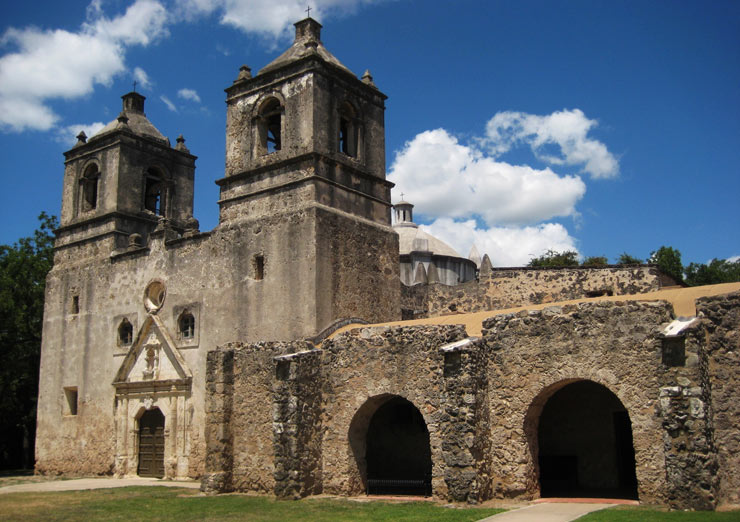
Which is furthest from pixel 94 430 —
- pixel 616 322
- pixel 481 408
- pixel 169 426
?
pixel 616 322

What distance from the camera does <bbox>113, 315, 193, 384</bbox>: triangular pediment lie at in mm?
21938

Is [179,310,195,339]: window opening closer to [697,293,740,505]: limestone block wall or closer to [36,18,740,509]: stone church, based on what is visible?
[36,18,740,509]: stone church

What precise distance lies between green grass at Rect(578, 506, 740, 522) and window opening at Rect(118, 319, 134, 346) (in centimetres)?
1721

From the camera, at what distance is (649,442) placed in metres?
12.1

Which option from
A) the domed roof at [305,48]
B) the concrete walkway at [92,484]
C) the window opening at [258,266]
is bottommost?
the concrete walkway at [92,484]

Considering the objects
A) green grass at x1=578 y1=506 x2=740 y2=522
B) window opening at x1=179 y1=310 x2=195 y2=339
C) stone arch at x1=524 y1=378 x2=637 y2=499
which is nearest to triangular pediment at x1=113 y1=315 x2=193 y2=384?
window opening at x1=179 y1=310 x2=195 y2=339

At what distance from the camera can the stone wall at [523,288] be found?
67.3ft

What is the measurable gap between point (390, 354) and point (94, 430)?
13.6 m

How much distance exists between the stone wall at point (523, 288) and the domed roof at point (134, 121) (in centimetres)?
1168

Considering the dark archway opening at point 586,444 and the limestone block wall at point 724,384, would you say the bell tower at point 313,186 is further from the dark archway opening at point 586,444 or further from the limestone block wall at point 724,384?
the limestone block wall at point 724,384

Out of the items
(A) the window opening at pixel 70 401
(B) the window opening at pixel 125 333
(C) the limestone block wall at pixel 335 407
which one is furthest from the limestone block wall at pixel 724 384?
(A) the window opening at pixel 70 401

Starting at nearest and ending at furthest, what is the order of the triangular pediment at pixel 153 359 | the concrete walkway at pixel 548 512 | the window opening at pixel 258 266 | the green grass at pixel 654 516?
the green grass at pixel 654 516
the concrete walkway at pixel 548 512
the window opening at pixel 258 266
the triangular pediment at pixel 153 359

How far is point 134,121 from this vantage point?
27.7m

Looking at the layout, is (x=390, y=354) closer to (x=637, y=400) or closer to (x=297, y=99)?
(x=637, y=400)
